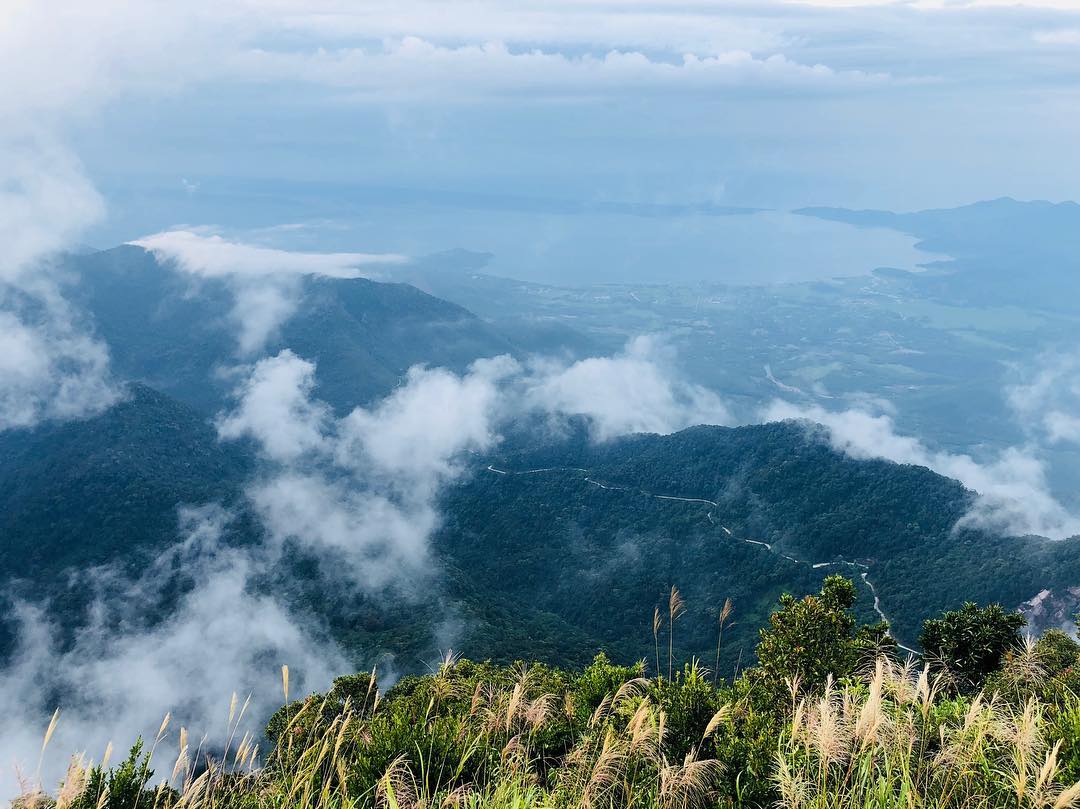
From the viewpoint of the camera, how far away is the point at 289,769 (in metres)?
9.66

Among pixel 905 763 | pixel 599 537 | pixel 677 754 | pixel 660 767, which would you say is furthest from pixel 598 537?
pixel 905 763

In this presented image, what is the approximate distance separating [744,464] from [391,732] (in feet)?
349

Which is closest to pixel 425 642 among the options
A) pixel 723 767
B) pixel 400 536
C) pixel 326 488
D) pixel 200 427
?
pixel 400 536

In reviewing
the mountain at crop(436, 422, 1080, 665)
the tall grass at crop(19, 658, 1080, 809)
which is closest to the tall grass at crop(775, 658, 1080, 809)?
the tall grass at crop(19, 658, 1080, 809)

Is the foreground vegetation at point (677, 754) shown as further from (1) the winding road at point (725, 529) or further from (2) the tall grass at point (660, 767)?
(1) the winding road at point (725, 529)

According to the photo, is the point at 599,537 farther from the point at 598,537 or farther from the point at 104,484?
the point at 104,484

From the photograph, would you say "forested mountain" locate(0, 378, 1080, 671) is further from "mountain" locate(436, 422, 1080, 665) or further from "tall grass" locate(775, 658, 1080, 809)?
"tall grass" locate(775, 658, 1080, 809)

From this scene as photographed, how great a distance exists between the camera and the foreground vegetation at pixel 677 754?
5938 millimetres

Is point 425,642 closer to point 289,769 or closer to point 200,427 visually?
point 289,769

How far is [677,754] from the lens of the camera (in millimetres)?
11172

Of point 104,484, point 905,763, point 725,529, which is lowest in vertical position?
point 725,529

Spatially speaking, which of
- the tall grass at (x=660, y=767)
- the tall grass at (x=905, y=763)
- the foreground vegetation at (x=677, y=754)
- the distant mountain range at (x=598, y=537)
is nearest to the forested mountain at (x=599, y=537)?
the distant mountain range at (x=598, y=537)

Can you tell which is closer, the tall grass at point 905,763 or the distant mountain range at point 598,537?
the tall grass at point 905,763

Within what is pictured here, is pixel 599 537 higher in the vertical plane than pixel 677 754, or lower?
lower
